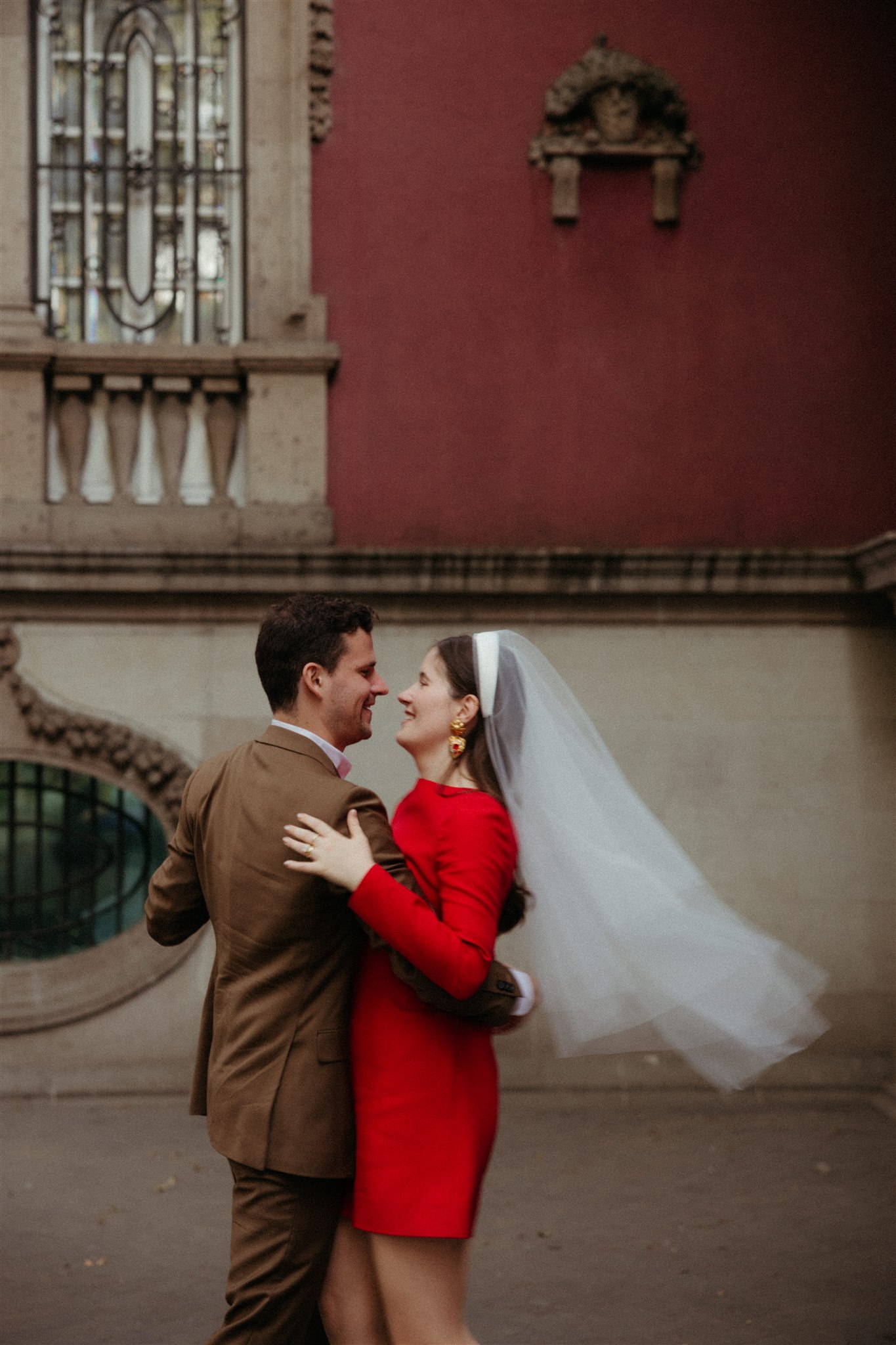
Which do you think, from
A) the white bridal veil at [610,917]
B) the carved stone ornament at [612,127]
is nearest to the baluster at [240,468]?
the carved stone ornament at [612,127]

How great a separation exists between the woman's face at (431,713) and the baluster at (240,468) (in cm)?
464

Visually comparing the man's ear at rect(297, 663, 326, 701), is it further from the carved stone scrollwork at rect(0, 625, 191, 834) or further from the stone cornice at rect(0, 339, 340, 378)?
the stone cornice at rect(0, 339, 340, 378)

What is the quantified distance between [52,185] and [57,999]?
440 centimetres

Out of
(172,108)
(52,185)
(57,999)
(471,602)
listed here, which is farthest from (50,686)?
(172,108)

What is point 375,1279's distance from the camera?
2.85 metres

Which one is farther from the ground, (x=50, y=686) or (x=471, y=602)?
(x=471, y=602)

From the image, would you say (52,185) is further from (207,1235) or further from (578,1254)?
(578,1254)

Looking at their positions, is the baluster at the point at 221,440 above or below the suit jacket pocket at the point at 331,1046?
above

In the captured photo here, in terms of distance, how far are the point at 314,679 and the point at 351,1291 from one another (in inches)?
50.3

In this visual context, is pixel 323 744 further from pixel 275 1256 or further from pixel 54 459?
pixel 54 459

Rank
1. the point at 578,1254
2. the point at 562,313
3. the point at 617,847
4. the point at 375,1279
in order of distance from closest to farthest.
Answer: the point at 375,1279 → the point at 617,847 → the point at 578,1254 → the point at 562,313

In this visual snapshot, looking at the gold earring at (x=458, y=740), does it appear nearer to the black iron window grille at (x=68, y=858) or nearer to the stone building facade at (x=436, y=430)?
the stone building facade at (x=436, y=430)

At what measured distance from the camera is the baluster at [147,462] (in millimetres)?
7336

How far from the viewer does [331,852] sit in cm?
261
